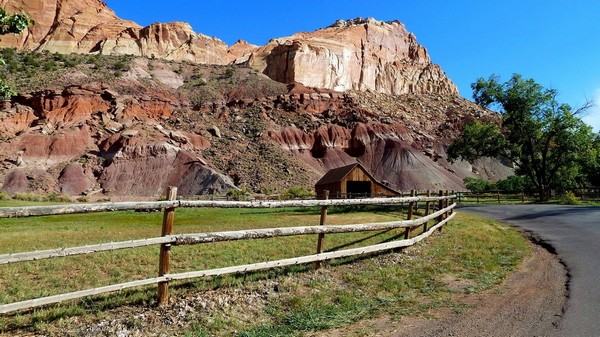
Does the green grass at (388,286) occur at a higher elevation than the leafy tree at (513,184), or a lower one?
lower

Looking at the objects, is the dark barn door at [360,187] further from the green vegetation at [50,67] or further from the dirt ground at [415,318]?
the green vegetation at [50,67]

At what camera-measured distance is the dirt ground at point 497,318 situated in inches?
206

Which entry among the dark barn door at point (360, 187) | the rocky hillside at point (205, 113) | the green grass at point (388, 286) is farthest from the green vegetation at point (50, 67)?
the green grass at point (388, 286)

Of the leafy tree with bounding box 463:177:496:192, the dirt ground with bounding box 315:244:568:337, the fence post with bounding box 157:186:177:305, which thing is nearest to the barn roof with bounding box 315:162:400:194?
the dirt ground with bounding box 315:244:568:337

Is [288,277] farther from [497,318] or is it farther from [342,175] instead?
[342,175]

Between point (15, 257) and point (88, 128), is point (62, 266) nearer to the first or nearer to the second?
point (15, 257)

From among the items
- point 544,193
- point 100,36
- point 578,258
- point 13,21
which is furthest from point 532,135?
point 100,36

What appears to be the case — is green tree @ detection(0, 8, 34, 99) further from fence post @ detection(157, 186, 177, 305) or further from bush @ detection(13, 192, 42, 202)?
bush @ detection(13, 192, 42, 202)

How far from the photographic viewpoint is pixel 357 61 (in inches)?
4774

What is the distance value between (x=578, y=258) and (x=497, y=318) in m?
5.36

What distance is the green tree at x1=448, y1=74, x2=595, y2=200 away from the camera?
35406mm

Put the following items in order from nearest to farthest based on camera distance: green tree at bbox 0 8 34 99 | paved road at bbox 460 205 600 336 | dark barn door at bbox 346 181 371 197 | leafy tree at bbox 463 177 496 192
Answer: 1. paved road at bbox 460 205 600 336
2. green tree at bbox 0 8 34 99
3. dark barn door at bbox 346 181 371 197
4. leafy tree at bbox 463 177 496 192

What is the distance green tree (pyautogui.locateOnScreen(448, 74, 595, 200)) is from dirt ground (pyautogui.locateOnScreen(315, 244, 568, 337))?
3319 cm

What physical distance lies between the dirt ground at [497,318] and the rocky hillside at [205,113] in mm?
52936
